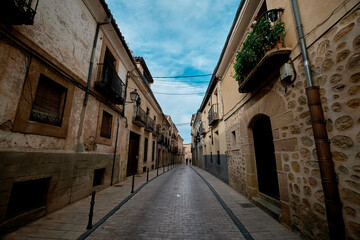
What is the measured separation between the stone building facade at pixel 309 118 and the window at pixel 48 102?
5.87m

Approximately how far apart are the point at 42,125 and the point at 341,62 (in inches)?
251

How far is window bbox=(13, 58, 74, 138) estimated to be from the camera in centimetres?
348

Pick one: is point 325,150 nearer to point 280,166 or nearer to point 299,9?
point 280,166

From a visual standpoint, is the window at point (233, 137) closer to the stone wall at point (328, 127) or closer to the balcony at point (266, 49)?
the stone wall at point (328, 127)

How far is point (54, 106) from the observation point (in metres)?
4.46

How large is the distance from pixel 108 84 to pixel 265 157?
6919 mm

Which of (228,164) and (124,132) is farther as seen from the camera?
(124,132)

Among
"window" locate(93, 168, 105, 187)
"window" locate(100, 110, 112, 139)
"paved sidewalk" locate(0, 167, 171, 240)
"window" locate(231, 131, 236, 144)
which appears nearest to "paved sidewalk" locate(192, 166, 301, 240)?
"window" locate(231, 131, 236, 144)

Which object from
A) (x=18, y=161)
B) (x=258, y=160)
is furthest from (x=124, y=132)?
(x=258, y=160)

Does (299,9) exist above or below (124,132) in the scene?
above

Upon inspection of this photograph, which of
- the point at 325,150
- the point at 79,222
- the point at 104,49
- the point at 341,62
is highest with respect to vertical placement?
the point at 104,49

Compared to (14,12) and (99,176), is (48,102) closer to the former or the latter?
(14,12)

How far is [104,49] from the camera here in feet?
22.7

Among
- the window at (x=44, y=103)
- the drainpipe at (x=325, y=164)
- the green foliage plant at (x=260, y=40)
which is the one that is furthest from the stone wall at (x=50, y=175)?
the green foliage plant at (x=260, y=40)
